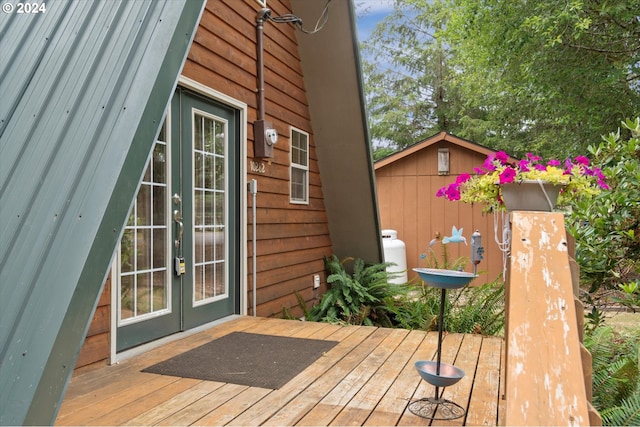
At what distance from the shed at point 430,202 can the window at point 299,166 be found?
130 inches

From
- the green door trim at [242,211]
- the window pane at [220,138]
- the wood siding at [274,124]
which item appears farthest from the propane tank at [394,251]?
the window pane at [220,138]

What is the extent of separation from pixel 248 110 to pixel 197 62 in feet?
2.84

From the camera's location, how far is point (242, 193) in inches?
177

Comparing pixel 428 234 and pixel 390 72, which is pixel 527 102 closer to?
pixel 428 234

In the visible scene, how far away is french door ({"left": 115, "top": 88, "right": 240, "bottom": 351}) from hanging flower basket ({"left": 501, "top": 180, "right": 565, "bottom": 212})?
2.10m

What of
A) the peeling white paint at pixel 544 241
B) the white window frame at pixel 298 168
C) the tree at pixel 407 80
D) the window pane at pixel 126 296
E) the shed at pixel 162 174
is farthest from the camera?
the tree at pixel 407 80

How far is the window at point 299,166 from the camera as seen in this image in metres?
5.71

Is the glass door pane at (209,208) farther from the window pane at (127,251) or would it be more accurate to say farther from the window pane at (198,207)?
the window pane at (127,251)

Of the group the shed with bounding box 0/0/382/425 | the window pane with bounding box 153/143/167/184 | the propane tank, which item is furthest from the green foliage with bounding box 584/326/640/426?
the propane tank

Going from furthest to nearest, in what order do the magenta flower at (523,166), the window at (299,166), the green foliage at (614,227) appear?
the window at (299,166), the green foliage at (614,227), the magenta flower at (523,166)

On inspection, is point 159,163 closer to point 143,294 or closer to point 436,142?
point 143,294

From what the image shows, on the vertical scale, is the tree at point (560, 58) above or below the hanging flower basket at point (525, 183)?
above

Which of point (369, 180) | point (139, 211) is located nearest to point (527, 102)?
point (369, 180)

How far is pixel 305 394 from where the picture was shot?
8.23ft
